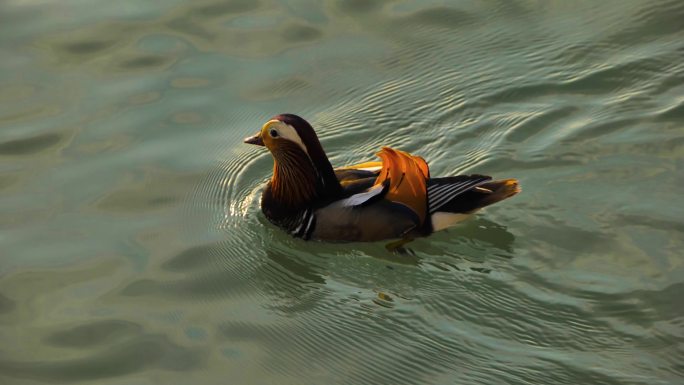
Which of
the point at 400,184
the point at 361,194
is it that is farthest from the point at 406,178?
the point at 361,194

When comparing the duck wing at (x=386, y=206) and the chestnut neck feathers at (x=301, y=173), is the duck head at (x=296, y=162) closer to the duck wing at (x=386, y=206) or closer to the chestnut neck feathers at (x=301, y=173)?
the chestnut neck feathers at (x=301, y=173)

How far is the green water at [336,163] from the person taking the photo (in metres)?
6.08

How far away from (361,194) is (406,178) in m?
0.36

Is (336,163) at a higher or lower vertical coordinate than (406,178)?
lower

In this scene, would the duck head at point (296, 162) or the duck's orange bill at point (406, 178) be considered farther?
the duck head at point (296, 162)

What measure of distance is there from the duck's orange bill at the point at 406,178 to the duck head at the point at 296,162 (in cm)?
46

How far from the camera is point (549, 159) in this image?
7625 millimetres

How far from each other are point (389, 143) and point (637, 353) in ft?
9.53

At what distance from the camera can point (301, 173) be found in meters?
7.40

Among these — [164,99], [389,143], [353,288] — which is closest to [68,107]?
[164,99]

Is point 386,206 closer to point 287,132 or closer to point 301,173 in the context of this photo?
point 301,173

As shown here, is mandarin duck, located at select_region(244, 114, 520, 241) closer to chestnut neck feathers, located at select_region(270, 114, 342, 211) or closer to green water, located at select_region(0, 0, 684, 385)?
chestnut neck feathers, located at select_region(270, 114, 342, 211)

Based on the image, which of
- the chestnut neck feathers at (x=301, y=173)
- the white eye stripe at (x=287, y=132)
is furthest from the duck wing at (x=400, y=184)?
the white eye stripe at (x=287, y=132)

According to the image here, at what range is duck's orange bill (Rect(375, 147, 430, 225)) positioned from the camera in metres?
6.95
